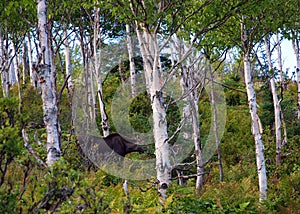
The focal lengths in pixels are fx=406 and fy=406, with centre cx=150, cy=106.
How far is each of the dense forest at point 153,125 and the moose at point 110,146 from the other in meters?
0.03

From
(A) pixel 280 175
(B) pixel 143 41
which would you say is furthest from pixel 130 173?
(B) pixel 143 41

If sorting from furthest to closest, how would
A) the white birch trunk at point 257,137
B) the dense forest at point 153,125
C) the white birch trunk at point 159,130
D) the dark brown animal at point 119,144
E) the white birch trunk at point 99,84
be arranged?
the white birch trunk at point 99,84 < the dark brown animal at point 119,144 < the white birch trunk at point 257,137 < the white birch trunk at point 159,130 < the dense forest at point 153,125

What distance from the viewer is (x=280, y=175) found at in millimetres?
11586

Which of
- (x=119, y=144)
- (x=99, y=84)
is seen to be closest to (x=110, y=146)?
(x=119, y=144)

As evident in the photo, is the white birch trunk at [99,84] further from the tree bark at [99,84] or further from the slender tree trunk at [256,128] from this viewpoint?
the slender tree trunk at [256,128]

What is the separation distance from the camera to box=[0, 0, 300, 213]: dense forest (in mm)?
3654

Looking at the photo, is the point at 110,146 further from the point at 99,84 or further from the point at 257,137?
the point at 257,137

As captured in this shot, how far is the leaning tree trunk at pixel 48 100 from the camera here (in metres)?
4.64

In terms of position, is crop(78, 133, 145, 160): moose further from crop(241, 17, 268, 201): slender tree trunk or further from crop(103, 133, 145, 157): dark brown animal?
crop(241, 17, 268, 201): slender tree trunk

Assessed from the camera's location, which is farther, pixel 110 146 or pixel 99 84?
pixel 99 84

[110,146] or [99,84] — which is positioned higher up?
[99,84]

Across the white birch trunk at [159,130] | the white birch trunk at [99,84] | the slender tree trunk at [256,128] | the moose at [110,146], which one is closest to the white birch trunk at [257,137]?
the slender tree trunk at [256,128]

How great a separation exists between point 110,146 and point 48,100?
6.99 meters

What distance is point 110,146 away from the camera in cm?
1159
